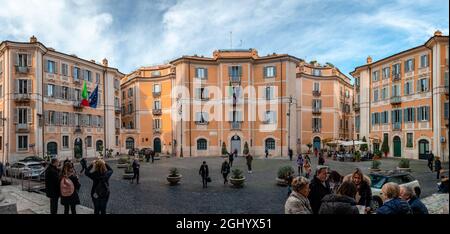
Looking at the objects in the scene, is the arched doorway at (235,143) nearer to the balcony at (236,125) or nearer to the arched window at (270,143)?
the balcony at (236,125)

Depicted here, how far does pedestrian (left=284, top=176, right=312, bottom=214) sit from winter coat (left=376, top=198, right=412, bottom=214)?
2.93 ft

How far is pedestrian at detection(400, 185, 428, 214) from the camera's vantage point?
10.9ft

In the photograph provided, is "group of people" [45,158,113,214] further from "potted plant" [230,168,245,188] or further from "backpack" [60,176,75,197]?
"potted plant" [230,168,245,188]

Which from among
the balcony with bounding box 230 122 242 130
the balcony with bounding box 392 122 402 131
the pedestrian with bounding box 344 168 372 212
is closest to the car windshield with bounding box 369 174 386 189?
the balcony with bounding box 392 122 402 131

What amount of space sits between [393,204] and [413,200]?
72 cm

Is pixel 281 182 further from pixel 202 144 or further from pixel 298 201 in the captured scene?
pixel 202 144

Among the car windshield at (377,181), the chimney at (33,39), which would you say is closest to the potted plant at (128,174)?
the chimney at (33,39)

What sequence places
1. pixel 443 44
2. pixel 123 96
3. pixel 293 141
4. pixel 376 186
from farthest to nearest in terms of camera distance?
1. pixel 123 96
2. pixel 293 141
3. pixel 376 186
4. pixel 443 44

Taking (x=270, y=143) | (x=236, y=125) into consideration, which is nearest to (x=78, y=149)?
(x=236, y=125)

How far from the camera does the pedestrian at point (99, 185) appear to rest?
17.0ft

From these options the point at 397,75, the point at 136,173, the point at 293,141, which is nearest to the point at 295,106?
the point at 293,141
